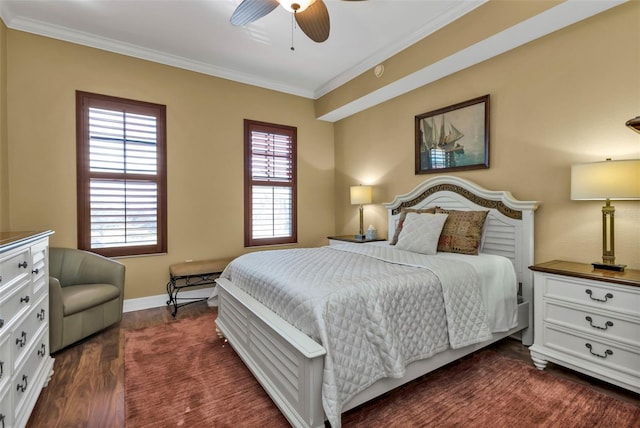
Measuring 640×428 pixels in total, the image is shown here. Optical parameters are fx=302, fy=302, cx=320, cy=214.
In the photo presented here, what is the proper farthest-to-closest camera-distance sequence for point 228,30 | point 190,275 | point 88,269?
point 190,275
point 228,30
point 88,269

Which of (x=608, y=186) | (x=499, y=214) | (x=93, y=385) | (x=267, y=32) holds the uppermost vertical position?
(x=267, y=32)

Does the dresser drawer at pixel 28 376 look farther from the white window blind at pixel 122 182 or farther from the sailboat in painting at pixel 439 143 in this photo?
the sailboat in painting at pixel 439 143

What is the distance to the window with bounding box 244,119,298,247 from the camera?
434 cm

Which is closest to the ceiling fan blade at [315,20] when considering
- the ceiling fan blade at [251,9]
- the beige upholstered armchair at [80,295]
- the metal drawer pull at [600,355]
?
the ceiling fan blade at [251,9]

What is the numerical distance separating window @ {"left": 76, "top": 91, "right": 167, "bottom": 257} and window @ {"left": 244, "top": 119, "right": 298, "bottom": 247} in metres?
1.10

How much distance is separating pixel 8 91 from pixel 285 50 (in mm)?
2780

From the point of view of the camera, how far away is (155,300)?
3.66 metres

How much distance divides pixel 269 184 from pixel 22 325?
3182mm

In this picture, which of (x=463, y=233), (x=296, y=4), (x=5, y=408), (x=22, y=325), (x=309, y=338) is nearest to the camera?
(x=5, y=408)

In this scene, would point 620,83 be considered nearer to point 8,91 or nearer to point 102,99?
point 102,99

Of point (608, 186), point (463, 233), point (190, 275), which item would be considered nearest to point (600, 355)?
point (608, 186)

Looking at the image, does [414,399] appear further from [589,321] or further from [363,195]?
[363,195]

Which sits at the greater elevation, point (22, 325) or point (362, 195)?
point (362, 195)

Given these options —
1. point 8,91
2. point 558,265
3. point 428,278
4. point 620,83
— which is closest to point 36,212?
point 8,91
